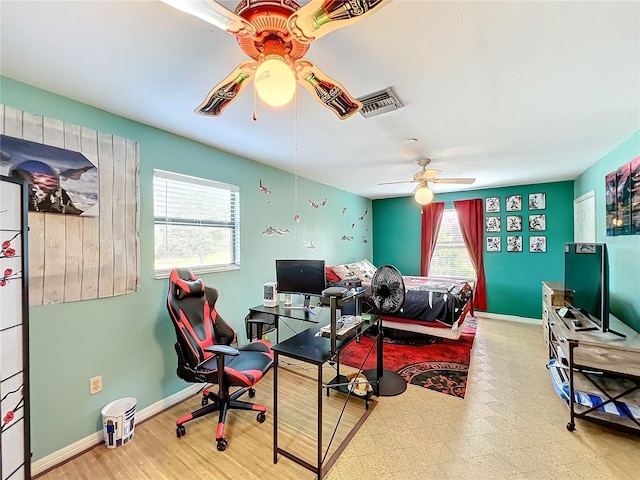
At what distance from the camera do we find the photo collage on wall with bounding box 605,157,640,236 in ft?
7.58

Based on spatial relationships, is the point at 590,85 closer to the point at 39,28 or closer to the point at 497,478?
the point at 497,478

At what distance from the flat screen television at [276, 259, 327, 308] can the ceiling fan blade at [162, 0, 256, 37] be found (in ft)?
6.60

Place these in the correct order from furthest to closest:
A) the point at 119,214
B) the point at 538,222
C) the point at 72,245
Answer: the point at 538,222, the point at 119,214, the point at 72,245

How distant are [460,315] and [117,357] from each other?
12.1 ft

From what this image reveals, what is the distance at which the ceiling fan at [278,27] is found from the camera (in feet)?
2.68

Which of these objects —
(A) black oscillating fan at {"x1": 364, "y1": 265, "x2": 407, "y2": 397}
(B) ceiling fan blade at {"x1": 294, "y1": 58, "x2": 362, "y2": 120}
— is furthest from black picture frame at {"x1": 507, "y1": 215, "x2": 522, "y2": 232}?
(B) ceiling fan blade at {"x1": 294, "y1": 58, "x2": 362, "y2": 120}

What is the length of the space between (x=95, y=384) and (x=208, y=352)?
75 cm

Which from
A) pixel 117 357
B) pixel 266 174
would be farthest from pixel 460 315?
pixel 117 357

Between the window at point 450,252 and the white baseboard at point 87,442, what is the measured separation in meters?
4.65

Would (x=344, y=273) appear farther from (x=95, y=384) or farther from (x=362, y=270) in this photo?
(x=95, y=384)

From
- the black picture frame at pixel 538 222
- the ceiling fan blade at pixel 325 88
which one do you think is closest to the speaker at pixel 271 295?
the ceiling fan blade at pixel 325 88

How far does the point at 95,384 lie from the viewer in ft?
6.23

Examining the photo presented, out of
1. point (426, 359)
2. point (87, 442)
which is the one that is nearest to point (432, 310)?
point (426, 359)

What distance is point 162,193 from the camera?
7.79 feet
